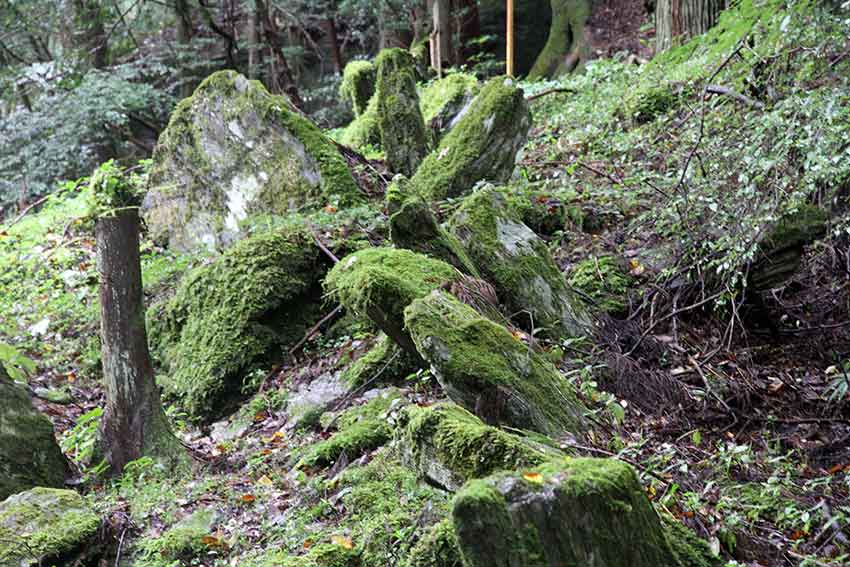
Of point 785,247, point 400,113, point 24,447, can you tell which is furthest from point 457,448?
point 400,113

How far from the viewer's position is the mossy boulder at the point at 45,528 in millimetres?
4211

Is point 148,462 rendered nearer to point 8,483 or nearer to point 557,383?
point 8,483

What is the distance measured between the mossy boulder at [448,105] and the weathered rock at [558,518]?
25.5ft

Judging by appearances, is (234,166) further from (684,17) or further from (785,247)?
(684,17)

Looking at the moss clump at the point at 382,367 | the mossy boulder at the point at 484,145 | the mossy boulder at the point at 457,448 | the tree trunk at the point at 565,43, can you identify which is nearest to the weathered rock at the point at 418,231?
the moss clump at the point at 382,367

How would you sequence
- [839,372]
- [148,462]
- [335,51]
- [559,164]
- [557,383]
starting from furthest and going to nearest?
[335,51] < [559,164] < [839,372] < [148,462] < [557,383]

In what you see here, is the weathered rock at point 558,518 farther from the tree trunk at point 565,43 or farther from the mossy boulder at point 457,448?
the tree trunk at point 565,43

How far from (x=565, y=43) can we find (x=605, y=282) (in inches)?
459

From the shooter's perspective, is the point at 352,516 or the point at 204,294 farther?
the point at 204,294

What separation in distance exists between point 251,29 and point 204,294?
11486mm

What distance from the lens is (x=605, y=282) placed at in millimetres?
7285

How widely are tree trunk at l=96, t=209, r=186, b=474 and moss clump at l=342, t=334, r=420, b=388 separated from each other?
4.47 ft

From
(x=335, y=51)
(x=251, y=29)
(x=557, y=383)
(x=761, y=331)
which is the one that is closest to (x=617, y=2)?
(x=335, y=51)

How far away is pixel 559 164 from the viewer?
9.98m
